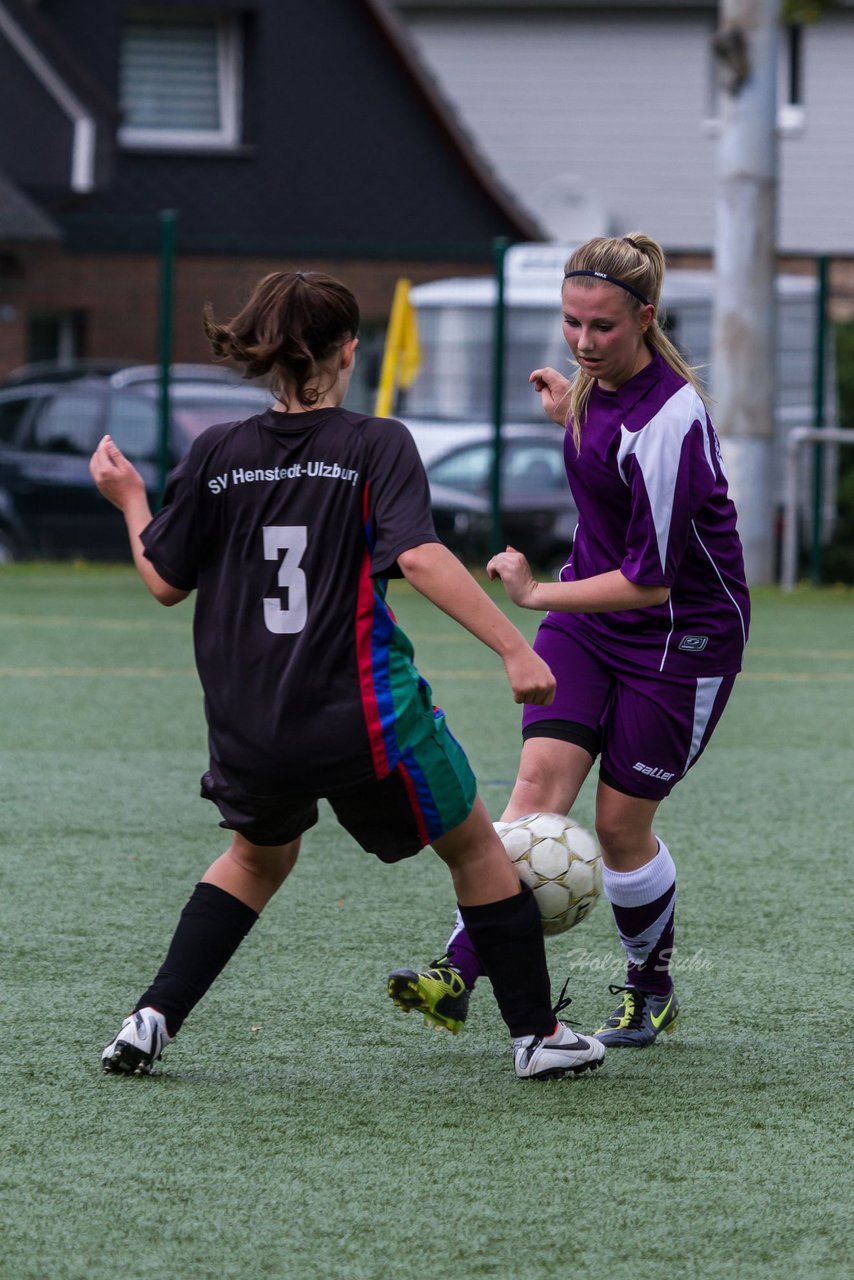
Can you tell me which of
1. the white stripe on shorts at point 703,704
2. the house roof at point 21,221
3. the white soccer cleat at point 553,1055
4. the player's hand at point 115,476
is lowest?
the white soccer cleat at point 553,1055

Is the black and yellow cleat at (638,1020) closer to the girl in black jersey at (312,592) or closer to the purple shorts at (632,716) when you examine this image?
the purple shorts at (632,716)

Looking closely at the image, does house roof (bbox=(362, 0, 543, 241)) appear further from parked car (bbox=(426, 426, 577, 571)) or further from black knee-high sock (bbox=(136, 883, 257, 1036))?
black knee-high sock (bbox=(136, 883, 257, 1036))

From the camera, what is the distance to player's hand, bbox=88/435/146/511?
3943 millimetres

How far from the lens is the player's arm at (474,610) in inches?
142

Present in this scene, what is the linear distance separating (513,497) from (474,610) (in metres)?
11.8

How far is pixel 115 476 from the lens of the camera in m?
3.95

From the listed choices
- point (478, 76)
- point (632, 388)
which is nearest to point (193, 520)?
point (632, 388)

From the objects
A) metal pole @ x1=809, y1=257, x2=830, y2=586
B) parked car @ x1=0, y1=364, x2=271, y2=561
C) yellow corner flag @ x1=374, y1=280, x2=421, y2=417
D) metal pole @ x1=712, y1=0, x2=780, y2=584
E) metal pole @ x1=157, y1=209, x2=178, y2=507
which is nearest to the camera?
metal pole @ x1=157, y1=209, x2=178, y2=507

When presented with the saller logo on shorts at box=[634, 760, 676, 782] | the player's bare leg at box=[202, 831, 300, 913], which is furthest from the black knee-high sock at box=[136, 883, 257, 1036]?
the saller logo on shorts at box=[634, 760, 676, 782]

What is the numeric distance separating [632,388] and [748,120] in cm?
1196

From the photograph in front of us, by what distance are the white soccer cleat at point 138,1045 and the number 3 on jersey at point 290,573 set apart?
0.77 metres

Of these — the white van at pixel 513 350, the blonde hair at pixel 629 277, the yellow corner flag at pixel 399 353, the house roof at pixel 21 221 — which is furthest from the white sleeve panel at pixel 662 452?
the house roof at pixel 21 221

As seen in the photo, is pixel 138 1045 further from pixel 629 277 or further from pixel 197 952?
pixel 629 277

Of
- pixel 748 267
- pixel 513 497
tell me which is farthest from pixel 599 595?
pixel 748 267
